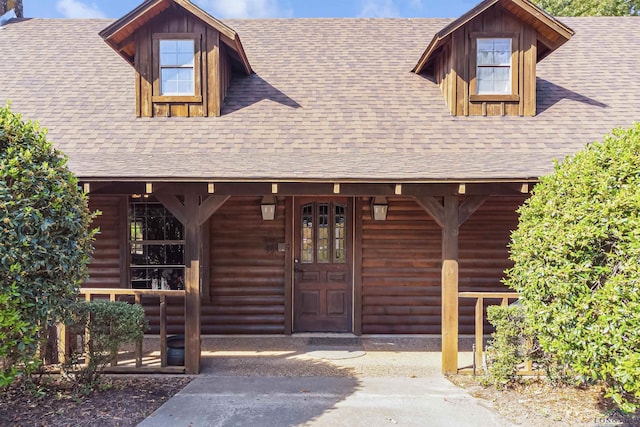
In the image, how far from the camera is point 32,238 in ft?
12.2

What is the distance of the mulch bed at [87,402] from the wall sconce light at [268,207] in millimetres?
2709

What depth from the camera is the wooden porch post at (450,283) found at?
5094mm

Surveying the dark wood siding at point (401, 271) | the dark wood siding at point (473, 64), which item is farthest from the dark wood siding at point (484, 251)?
the dark wood siding at point (473, 64)

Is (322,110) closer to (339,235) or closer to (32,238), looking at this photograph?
(339,235)

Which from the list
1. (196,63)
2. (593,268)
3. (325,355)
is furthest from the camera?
(196,63)

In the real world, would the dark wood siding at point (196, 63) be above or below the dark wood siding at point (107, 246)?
above

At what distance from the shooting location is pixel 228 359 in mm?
5684

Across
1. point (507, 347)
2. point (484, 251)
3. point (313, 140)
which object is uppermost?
point (313, 140)

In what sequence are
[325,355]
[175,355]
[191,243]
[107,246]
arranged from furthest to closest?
[107,246]
[325,355]
[175,355]
[191,243]

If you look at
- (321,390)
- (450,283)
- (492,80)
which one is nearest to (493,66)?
(492,80)

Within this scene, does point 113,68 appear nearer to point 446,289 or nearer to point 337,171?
point 337,171

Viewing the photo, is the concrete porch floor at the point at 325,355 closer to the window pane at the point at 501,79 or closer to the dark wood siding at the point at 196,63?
the dark wood siding at the point at 196,63

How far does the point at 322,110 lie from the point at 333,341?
3836 mm

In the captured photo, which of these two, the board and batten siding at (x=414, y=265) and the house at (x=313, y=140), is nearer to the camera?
the house at (x=313, y=140)
